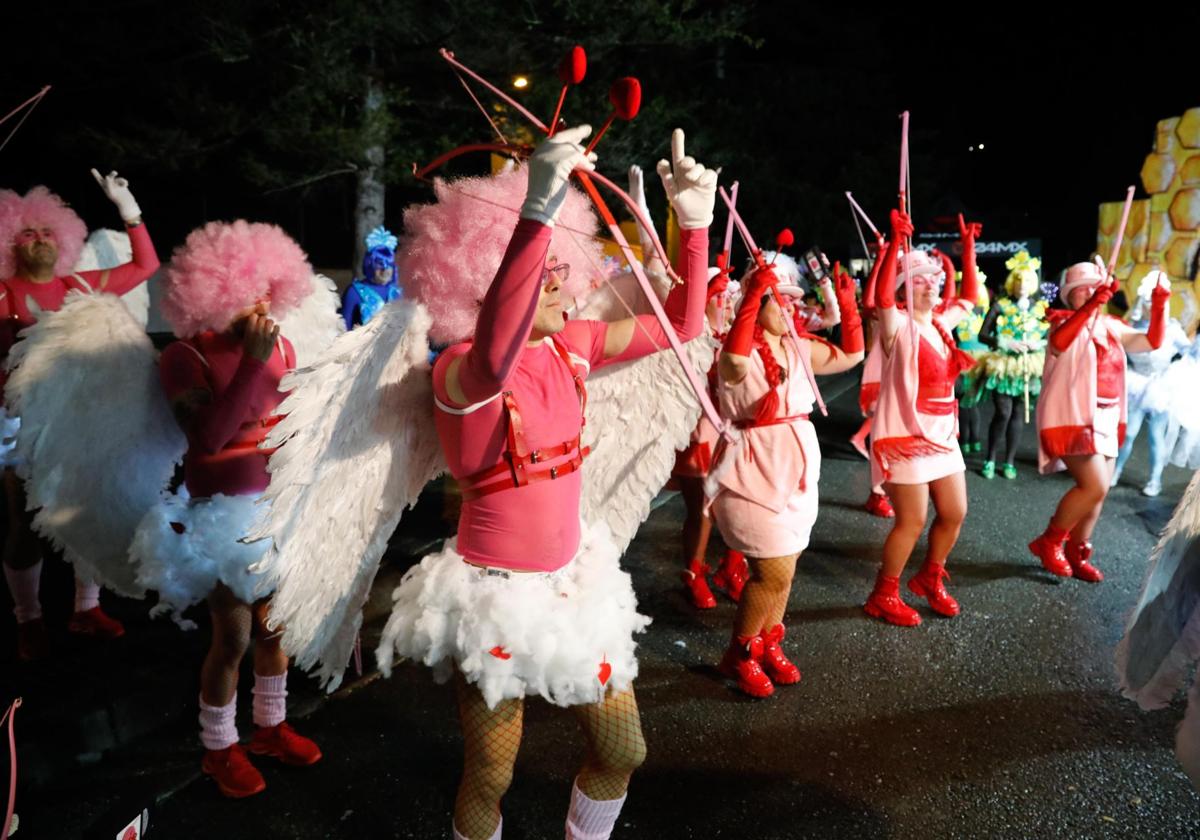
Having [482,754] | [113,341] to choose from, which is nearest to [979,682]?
[482,754]

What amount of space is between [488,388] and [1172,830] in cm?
279

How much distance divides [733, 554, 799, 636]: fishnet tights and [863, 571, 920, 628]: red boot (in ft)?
3.52

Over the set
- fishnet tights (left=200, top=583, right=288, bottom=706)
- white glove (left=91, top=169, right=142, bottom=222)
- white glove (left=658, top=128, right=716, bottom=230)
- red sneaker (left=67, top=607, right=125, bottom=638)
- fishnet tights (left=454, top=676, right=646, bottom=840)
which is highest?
white glove (left=658, top=128, right=716, bottom=230)

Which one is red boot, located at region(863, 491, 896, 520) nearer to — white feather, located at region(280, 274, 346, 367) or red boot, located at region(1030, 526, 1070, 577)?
red boot, located at region(1030, 526, 1070, 577)

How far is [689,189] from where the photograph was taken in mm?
2195

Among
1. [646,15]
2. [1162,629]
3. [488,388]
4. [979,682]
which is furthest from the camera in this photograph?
[646,15]

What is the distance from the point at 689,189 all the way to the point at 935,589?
3.29 meters

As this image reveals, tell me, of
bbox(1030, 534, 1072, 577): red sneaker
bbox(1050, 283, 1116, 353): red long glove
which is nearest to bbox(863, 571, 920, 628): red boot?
bbox(1030, 534, 1072, 577): red sneaker

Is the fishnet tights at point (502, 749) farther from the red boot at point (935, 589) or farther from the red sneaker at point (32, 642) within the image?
the red boot at point (935, 589)

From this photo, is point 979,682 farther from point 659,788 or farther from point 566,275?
point 566,275

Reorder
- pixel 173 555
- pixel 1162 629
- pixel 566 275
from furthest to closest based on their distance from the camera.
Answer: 1. pixel 173 555
2. pixel 566 275
3. pixel 1162 629

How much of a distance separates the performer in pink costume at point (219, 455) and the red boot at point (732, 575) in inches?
105

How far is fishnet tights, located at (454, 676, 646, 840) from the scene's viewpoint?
2146mm

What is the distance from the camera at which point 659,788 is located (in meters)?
3.01
